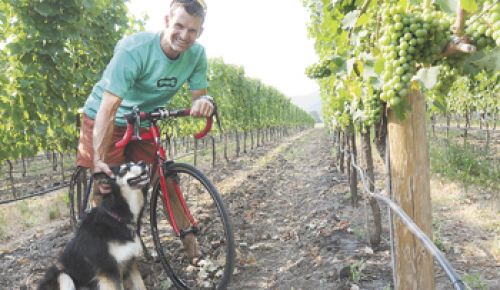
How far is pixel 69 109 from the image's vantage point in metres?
5.65

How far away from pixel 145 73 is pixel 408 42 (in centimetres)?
230

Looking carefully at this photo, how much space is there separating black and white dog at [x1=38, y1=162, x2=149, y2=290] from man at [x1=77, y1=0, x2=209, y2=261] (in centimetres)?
15

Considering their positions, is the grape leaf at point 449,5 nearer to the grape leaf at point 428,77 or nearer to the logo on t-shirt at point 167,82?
the grape leaf at point 428,77

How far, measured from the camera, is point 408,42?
149 cm

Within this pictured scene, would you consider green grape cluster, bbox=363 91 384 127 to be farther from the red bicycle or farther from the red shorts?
the red shorts

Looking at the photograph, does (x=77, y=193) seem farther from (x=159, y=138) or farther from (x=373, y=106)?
(x=373, y=106)

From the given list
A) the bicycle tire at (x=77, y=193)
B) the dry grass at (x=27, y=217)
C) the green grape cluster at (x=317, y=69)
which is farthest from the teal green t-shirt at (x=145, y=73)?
the dry grass at (x=27, y=217)

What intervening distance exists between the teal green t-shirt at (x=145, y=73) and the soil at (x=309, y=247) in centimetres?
186

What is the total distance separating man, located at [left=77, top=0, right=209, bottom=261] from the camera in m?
2.88

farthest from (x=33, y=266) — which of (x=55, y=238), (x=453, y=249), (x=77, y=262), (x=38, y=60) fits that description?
(x=453, y=249)

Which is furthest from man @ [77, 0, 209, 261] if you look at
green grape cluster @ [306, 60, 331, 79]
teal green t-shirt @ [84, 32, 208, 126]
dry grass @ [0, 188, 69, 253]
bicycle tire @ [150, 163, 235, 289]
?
dry grass @ [0, 188, 69, 253]

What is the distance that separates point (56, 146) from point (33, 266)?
847 cm

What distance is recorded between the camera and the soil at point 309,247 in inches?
138

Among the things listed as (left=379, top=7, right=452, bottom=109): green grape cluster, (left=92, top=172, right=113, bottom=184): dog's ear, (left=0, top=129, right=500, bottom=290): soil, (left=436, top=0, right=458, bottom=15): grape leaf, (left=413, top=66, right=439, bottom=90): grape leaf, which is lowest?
(left=0, top=129, right=500, bottom=290): soil
